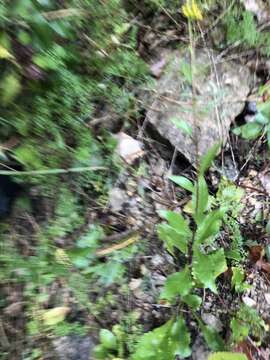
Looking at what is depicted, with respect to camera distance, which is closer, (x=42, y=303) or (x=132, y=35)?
(x=42, y=303)

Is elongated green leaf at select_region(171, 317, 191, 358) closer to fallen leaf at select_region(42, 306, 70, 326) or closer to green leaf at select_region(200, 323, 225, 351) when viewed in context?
green leaf at select_region(200, 323, 225, 351)

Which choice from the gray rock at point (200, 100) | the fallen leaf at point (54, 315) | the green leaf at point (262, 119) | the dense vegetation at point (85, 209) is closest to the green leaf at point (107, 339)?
the dense vegetation at point (85, 209)

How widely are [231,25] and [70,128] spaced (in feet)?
2.83

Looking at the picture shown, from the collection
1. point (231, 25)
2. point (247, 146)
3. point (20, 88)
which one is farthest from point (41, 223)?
point (231, 25)

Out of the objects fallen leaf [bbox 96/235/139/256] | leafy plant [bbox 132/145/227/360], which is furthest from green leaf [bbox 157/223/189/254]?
fallen leaf [bbox 96/235/139/256]

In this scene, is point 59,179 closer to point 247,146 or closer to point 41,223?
point 41,223

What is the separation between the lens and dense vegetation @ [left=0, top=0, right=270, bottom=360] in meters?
1.42

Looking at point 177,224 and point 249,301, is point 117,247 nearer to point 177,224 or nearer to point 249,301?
point 177,224

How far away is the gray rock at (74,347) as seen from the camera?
4.93 feet

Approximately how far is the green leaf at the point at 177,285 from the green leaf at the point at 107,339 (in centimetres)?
20

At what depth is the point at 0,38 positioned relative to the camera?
4.21 feet

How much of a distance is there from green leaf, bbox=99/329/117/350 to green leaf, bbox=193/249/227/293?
319 mm

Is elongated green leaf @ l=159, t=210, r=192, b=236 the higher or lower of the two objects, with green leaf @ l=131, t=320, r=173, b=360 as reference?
higher

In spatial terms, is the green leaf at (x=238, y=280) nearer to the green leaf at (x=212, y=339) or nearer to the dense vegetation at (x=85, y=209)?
the dense vegetation at (x=85, y=209)
